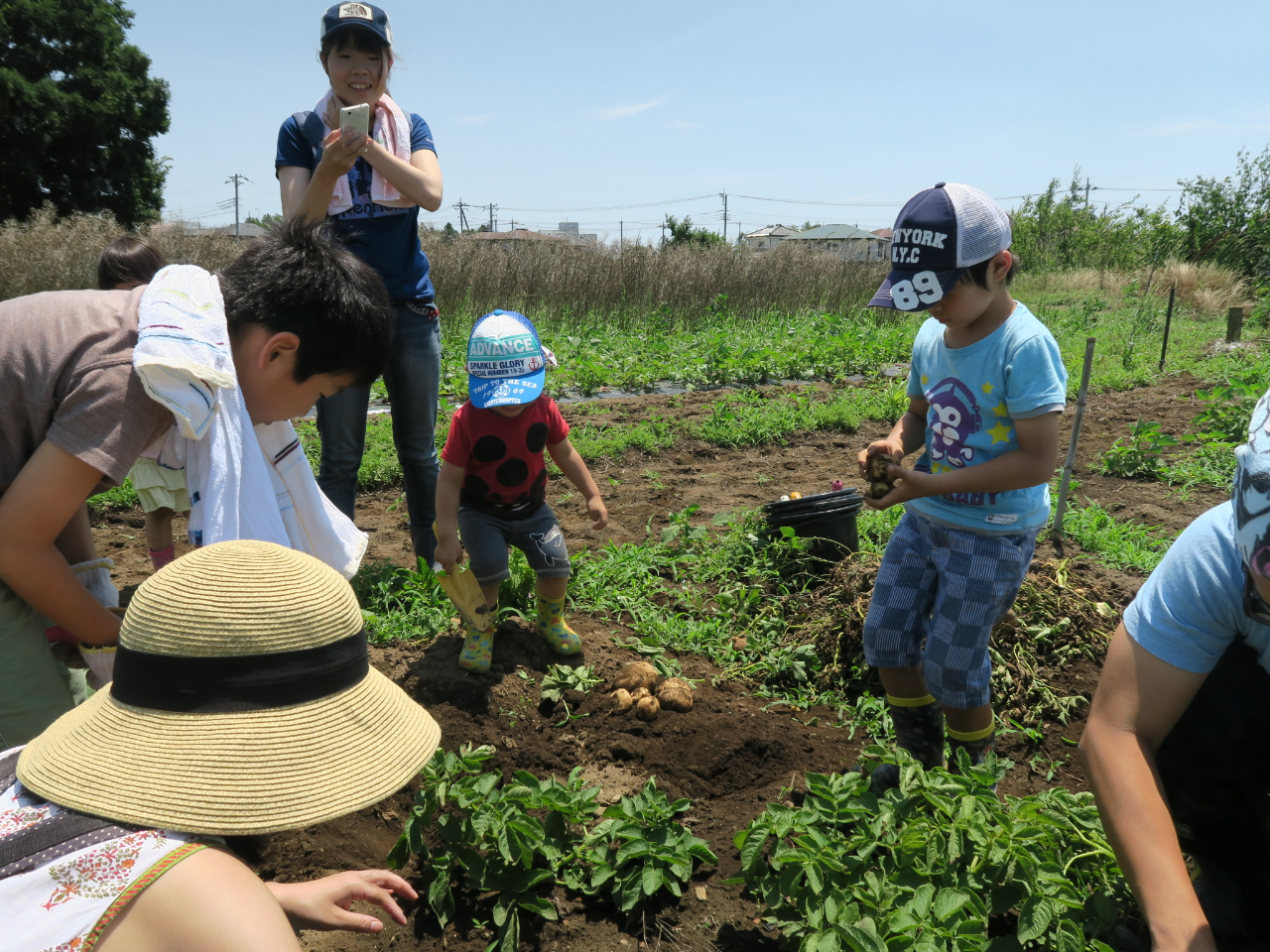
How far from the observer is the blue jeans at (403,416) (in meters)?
3.38

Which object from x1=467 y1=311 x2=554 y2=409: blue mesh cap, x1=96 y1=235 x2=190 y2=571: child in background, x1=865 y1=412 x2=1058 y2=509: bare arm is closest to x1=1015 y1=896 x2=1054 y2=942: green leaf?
x1=865 y1=412 x2=1058 y2=509: bare arm

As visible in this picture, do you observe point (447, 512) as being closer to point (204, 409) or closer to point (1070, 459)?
point (204, 409)

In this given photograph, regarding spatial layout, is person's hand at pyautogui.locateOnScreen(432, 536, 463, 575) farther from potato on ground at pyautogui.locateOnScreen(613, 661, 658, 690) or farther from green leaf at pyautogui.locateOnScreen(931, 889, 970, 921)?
green leaf at pyautogui.locateOnScreen(931, 889, 970, 921)

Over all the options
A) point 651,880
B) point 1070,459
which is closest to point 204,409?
point 651,880

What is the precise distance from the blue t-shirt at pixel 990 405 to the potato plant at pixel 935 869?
25.8 inches

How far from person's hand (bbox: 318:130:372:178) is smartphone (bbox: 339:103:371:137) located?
16 millimetres

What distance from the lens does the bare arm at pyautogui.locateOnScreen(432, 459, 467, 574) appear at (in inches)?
117

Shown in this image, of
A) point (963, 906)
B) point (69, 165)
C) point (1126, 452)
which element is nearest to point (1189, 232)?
point (1126, 452)

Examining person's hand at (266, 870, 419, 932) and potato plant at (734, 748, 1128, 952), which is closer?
person's hand at (266, 870, 419, 932)

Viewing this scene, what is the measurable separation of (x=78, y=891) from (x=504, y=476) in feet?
7.24

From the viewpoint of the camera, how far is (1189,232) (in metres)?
20.9

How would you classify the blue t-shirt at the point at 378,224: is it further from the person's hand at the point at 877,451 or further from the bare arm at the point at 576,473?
the person's hand at the point at 877,451

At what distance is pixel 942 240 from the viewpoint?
2.02 metres

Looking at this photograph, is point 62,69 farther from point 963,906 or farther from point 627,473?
point 963,906
